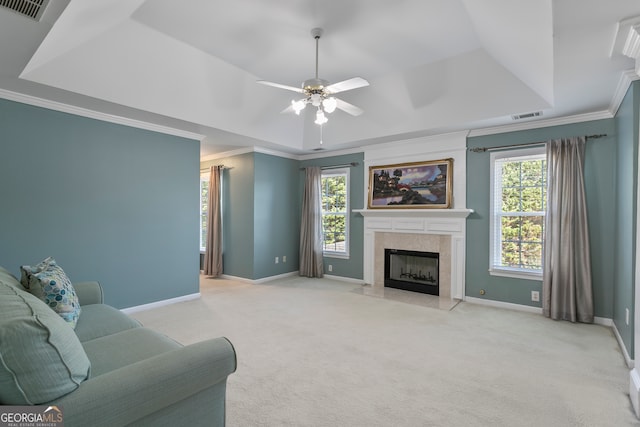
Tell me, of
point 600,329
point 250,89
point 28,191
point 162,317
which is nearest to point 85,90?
point 28,191

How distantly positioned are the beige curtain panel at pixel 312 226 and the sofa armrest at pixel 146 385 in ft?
15.7

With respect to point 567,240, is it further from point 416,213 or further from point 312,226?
point 312,226

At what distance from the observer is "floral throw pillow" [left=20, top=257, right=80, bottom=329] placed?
7.06 ft

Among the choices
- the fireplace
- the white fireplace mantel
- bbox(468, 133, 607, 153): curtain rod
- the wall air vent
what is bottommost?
the fireplace

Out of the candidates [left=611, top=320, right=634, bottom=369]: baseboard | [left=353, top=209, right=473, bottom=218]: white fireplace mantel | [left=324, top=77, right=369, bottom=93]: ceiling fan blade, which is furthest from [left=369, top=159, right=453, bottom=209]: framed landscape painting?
[left=324, top=77, right=369, bottom=93]: ceiling fan blade

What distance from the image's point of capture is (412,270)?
18.4 feet

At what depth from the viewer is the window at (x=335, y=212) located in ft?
20.7

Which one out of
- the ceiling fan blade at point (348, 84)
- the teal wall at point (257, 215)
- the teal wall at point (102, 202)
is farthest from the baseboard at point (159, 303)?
the ceiling fan blade at point (348, 84)

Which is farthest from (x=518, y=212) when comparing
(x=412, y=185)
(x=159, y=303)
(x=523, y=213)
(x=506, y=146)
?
(x=159, y=303)

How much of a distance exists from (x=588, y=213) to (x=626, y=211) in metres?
0.82

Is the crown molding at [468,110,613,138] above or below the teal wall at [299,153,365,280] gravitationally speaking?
above

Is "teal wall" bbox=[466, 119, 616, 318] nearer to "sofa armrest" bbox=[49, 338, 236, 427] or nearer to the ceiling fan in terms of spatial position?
the ceiling fan

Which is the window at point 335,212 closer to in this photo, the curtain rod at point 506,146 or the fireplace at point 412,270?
the fireplace at point 412,270

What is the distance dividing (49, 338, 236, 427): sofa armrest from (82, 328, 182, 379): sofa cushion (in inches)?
15.5
